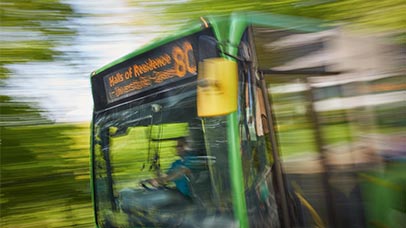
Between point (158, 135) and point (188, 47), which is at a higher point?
point (188, 47)

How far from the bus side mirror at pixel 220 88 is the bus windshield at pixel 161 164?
0.27 feet

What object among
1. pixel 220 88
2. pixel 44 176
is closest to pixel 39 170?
pixel 44 176

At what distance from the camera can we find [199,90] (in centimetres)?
200

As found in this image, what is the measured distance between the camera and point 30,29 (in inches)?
150

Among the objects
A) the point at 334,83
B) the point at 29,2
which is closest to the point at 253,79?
the point at 334,83

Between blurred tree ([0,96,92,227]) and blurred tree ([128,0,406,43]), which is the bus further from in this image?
blurred tree ([0,96,92,227])

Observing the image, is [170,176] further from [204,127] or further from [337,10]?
[337,10]

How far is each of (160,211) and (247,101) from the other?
864mm

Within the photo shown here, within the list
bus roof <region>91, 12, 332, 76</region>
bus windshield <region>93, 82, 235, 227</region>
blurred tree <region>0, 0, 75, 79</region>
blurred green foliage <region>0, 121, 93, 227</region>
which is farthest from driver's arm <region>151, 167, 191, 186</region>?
blurred tree <region>0, 0, 75, 79</region>

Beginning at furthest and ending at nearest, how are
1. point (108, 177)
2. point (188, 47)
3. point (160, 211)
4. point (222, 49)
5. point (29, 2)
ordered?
point (29, 2) < point (108, 177) < point (160, 211) < point (188, 47) < point (222, 49)

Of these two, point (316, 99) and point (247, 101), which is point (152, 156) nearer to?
point (247, 101)

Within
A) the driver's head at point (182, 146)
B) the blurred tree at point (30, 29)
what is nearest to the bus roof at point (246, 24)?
the driver's head at point (182, 146)

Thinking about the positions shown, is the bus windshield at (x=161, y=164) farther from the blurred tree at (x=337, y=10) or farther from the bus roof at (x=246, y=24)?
the blurred tree at (x=337, y=10)

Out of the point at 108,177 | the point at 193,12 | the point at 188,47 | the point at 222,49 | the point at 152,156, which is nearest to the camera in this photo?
the point at 222,49
